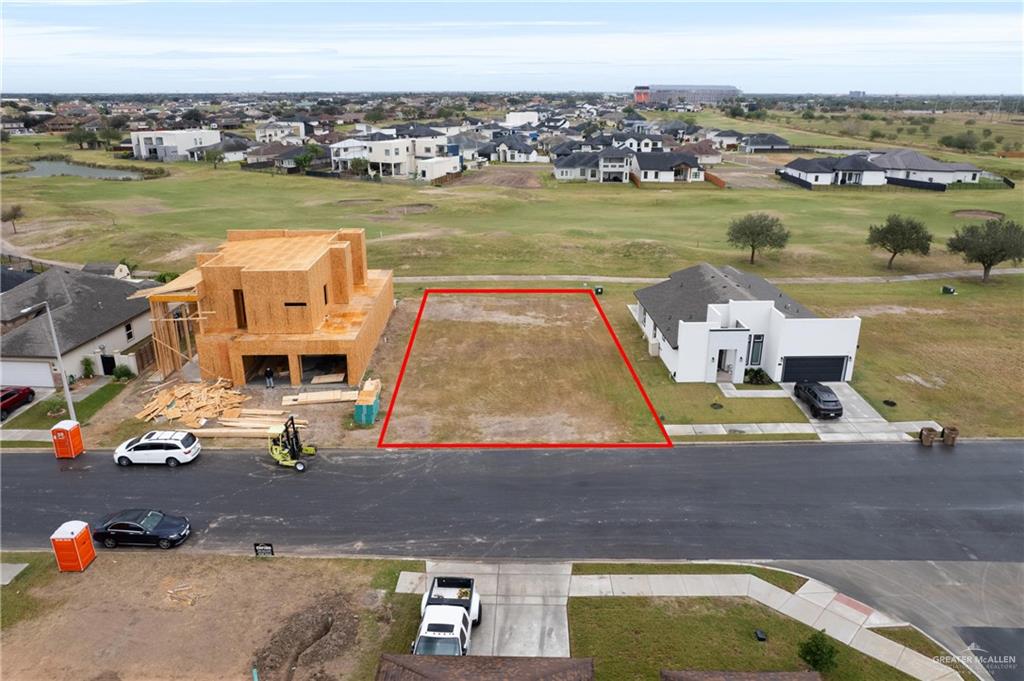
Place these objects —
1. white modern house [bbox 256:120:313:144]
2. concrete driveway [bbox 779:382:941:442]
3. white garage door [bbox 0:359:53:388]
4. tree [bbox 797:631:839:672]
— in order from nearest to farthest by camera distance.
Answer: tree [bbox 797:631:839:672]
concrete driveway [bbox 779:382:941:442]
white garage door [bbox 0:359:53:388]
white modern house [bbox 256:120:313:144]

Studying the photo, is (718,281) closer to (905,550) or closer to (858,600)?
(905,550)

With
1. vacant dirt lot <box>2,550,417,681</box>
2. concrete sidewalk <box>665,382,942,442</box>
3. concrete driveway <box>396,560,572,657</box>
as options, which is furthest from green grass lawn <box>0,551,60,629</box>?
concrete sidewalk <box>665,382,942,442</box>

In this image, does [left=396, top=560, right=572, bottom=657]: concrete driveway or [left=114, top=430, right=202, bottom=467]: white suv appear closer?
[left=396, top=560, right=572, bottom=657]: concrete driveway

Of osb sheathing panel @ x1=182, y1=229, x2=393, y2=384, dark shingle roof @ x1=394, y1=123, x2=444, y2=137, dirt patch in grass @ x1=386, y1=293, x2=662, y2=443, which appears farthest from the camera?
dark shingle roof @ x1=394, y1=123, x2=444, y2=137

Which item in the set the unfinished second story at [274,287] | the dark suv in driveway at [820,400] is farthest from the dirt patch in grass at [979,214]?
the unfinished second story at [274,287]

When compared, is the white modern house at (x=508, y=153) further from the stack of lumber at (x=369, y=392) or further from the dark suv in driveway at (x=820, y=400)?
the dark suv in driveway at (x=820, y=400)

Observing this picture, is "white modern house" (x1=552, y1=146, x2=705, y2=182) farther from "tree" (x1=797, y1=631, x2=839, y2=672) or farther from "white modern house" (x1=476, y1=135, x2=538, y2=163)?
"tree" (x1=797, y1=631, x2=839, y2=672)
